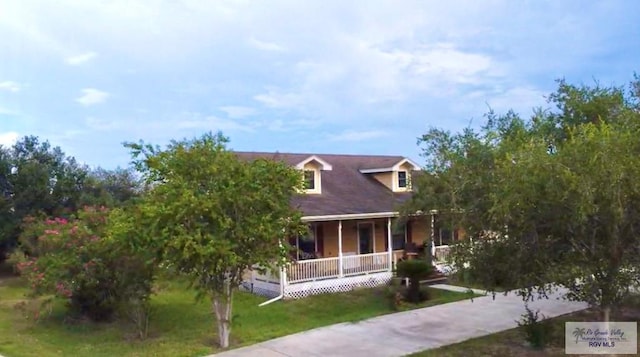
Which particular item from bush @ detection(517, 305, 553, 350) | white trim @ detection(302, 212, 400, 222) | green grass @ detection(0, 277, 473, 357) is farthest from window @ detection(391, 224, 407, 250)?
bush @ detection(517, 305, 553, 350)

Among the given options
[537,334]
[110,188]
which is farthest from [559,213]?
[110,188]

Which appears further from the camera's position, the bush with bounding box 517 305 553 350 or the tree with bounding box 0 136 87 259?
the tree with bounding box 0 136 87 259

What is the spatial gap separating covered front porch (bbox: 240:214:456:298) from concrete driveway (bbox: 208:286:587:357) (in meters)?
2.16

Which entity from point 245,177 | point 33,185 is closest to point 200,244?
point 245,177

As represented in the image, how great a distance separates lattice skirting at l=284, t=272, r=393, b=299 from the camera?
58.3ft

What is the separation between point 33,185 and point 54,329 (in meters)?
11.5

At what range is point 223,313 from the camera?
12.0 metres

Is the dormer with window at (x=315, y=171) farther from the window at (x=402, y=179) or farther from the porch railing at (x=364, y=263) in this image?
the window at (x=402, y=179)

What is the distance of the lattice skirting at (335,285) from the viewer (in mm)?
17781

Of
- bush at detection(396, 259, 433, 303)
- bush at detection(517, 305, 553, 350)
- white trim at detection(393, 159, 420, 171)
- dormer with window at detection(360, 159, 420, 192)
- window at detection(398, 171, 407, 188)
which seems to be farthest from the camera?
window at detection(398, 171, 407, 188)

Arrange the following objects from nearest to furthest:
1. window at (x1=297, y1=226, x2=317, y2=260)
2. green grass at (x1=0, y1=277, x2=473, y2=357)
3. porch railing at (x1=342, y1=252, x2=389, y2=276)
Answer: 1. green grass at (x1=0, y1=277, x2=473, y2=357)
2. porch railing at (x1=342, y1=252, x2=389, y2=276)
3. window at (x1=297, y1=226, x2=317, y2=260)

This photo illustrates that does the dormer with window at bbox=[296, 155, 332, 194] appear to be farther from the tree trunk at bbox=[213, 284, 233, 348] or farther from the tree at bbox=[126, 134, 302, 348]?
the tree trunk at bbox=[213, 284, 233, 348]

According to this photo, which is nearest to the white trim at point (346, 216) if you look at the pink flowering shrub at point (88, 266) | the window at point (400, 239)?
the window at point (400, 239)

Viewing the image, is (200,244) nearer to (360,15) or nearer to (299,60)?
(360,15)
